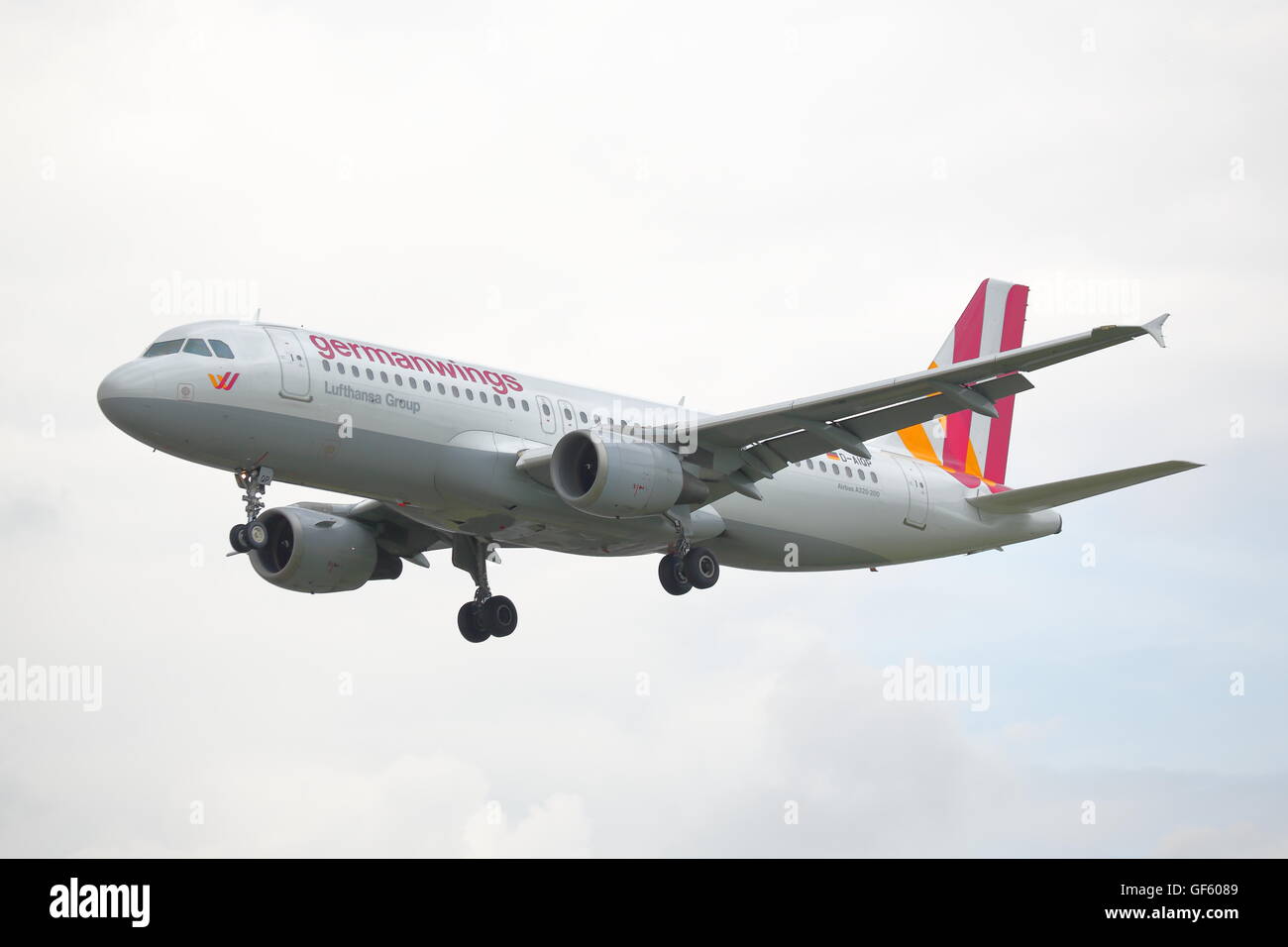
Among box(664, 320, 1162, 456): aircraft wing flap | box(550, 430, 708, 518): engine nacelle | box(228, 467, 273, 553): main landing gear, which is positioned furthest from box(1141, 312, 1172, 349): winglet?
box(228, 467, 273, 553): main landing gear

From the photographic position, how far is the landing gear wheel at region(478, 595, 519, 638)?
130 feet

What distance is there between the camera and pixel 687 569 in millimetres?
36750

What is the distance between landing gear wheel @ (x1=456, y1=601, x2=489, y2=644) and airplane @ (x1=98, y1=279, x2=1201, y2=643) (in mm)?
52

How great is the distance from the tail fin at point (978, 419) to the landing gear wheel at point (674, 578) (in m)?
8.32

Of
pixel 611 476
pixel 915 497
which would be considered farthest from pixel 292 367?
pixel 915 497

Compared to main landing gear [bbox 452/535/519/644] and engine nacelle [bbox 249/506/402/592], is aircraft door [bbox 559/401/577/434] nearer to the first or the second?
main landing gear [bbox 452/535/519/644]

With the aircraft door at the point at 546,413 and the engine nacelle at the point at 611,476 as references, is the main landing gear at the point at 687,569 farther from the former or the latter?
the aircraft door at the point at 546,413

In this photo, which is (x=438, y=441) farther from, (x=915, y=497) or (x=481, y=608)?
(x=915, y=497)

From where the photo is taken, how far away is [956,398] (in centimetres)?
3262

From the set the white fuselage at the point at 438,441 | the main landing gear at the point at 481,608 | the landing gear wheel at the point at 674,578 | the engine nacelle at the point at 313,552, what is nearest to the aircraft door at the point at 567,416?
the white fuselage at the point at 438,441

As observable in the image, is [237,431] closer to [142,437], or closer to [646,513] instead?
[142,437]

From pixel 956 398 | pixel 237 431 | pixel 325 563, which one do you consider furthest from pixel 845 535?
pixel 237 431

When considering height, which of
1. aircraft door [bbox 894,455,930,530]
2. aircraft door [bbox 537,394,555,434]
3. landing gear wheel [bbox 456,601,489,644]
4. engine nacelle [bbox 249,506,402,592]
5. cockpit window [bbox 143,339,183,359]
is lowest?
landing gear wheel [bbox 456,601,489,644]

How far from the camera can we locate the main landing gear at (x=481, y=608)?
3966 cm
